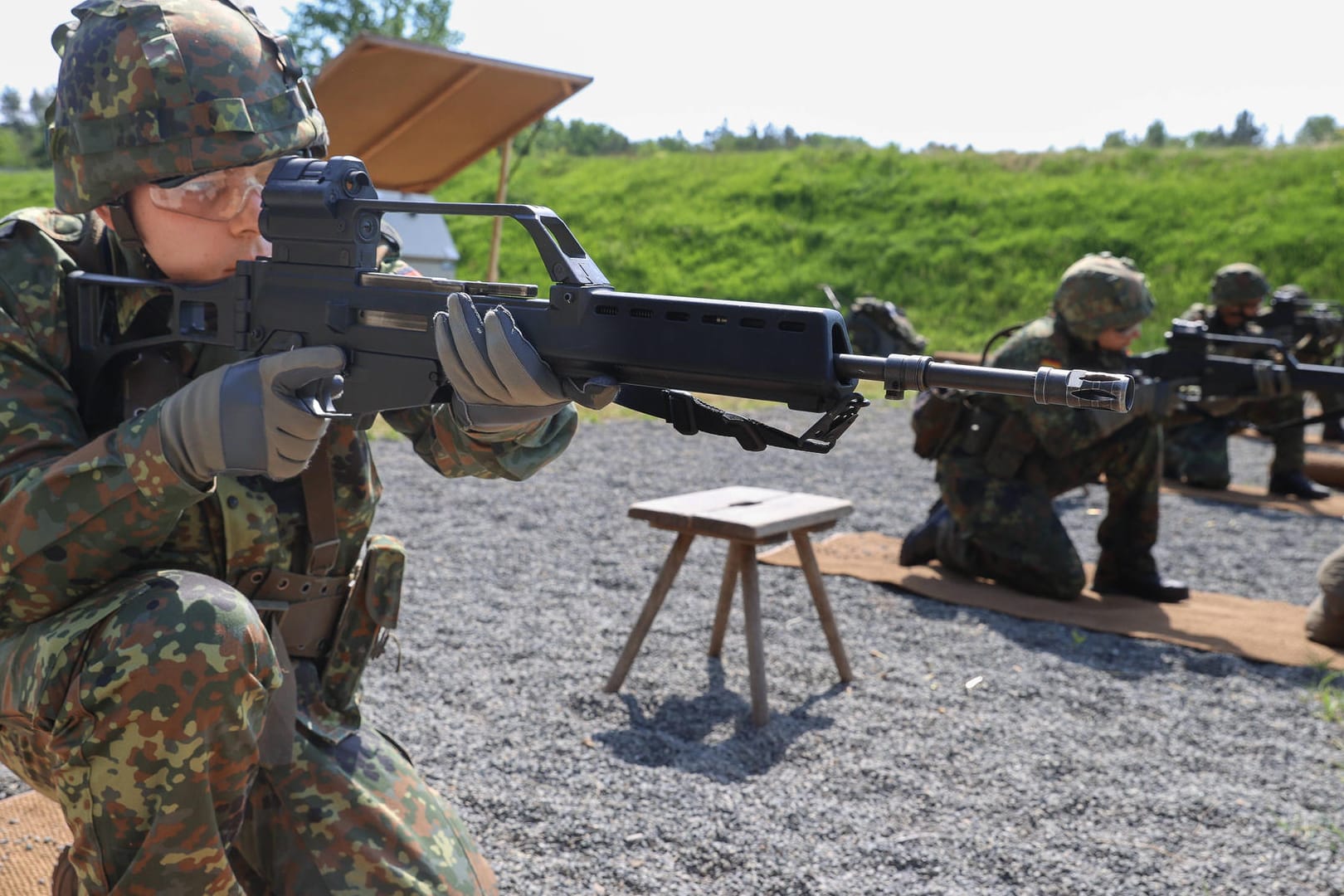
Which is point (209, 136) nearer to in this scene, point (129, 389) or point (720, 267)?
point (129, 389)

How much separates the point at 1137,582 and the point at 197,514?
5.26m

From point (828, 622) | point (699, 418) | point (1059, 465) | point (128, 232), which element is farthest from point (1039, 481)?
point (128, 232)

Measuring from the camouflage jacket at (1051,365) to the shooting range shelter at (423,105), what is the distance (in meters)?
5.28

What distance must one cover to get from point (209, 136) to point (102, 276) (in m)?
0.37

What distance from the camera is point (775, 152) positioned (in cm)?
2686

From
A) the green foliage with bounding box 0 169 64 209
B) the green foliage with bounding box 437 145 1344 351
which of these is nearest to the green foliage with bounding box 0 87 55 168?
the green foliage with bounding box 0 169 64 209

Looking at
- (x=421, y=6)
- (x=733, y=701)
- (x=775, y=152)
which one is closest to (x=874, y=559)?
(x=733, y=701)

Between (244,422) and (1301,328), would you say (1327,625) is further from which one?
(1301,328)

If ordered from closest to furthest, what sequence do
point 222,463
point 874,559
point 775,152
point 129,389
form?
1. point 222,463
2. point 129,389
3. point 874,559
4. point 775,152

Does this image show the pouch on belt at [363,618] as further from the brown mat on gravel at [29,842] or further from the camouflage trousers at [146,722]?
the brown mat on gravel at [29,842]

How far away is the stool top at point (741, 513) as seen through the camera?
14.1 ft

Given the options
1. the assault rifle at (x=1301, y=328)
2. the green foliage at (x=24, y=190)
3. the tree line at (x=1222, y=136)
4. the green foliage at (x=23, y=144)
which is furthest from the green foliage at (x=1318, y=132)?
the green foliage at (x=23, y=144)

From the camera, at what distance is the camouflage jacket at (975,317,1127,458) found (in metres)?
5.96

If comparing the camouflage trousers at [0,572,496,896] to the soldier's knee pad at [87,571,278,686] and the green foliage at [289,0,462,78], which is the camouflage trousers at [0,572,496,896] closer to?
the soldier's knee pad at [87,571,278,686]
